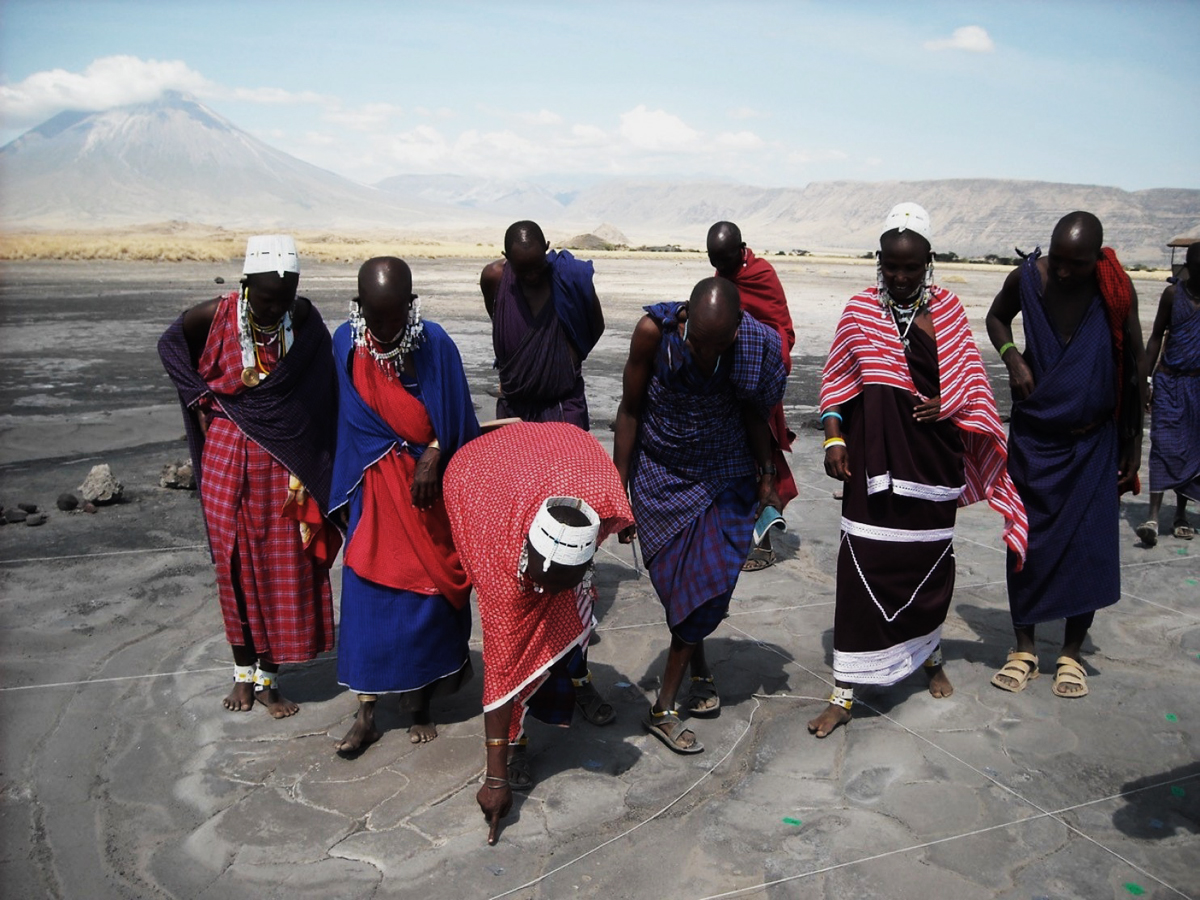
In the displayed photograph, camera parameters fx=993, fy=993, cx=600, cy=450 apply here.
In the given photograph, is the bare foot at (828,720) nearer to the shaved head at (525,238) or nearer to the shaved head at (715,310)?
the shaved head at (715,310)

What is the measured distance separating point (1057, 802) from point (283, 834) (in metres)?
2.77

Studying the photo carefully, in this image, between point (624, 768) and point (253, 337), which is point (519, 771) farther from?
point (253, 337)

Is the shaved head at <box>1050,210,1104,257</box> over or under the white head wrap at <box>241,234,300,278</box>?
over

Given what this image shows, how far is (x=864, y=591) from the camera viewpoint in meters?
4.24

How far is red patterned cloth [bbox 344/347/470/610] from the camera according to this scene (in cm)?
392

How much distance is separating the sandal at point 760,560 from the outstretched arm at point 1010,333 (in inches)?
75.0

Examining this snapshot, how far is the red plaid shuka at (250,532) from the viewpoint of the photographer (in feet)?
13.5

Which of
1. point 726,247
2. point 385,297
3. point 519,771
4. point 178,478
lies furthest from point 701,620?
point 178,478

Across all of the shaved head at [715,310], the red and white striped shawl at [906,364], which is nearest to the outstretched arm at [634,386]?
the shaved head at [715,310]

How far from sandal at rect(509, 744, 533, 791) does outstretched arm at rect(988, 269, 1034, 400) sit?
2684 millimetres

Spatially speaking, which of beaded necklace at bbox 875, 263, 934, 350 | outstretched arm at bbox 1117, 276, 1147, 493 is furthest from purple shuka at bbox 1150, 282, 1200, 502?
beaded necklace at bbox 875, 263, 934, 350

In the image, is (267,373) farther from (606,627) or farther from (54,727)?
(606,627)

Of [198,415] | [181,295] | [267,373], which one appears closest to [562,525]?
[267,373]

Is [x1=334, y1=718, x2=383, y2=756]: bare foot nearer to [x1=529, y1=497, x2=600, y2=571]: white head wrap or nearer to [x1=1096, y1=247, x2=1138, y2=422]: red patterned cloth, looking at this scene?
[x1=529, y1=497, x2=600, y2=571]: white head wrap
